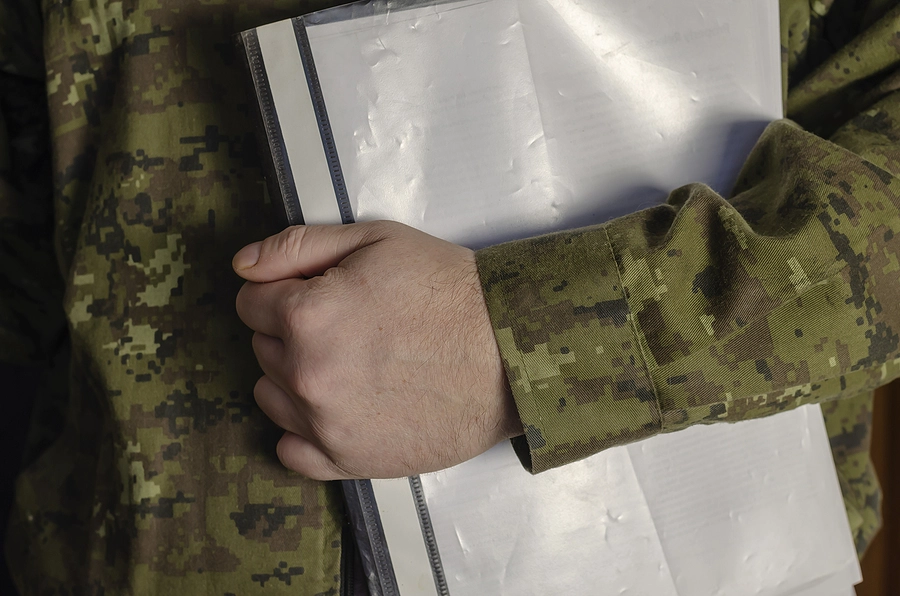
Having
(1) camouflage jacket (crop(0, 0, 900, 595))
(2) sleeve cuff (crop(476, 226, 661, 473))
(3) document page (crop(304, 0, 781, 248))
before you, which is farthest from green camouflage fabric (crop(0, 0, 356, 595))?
(2) sleeve cuff (crop(476, 226, 661, 473))

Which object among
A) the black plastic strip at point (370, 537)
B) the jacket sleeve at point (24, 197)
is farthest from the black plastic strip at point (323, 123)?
the jacket sleeve at point (24, 197)

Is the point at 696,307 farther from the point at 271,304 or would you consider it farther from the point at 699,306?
the point at 271,304

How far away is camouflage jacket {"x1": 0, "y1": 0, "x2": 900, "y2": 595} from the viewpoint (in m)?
0.51

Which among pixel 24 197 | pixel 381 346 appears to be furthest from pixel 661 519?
pixel 24 197

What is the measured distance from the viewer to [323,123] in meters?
0.57

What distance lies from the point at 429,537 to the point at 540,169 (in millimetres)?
385

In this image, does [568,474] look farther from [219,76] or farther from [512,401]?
[219,76]

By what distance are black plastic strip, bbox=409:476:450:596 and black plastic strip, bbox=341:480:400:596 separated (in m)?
0.04

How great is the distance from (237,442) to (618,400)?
0.38 metres

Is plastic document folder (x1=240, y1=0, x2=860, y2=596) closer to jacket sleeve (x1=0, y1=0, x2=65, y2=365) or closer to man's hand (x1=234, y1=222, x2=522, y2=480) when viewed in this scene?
man's hand (x1=234, y1=222, x2=522, y2=480)

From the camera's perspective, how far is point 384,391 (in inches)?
20.6

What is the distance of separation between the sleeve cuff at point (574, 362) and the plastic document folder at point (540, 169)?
0.38 feet

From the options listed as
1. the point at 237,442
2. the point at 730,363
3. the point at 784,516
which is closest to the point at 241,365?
the point at 237,442

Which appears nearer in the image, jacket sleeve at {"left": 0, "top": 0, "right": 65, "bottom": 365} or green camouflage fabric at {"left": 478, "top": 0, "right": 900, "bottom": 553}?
green camouflage fabric at {"left": 478, "top": 0, "right": 900, "bottom": 553}
